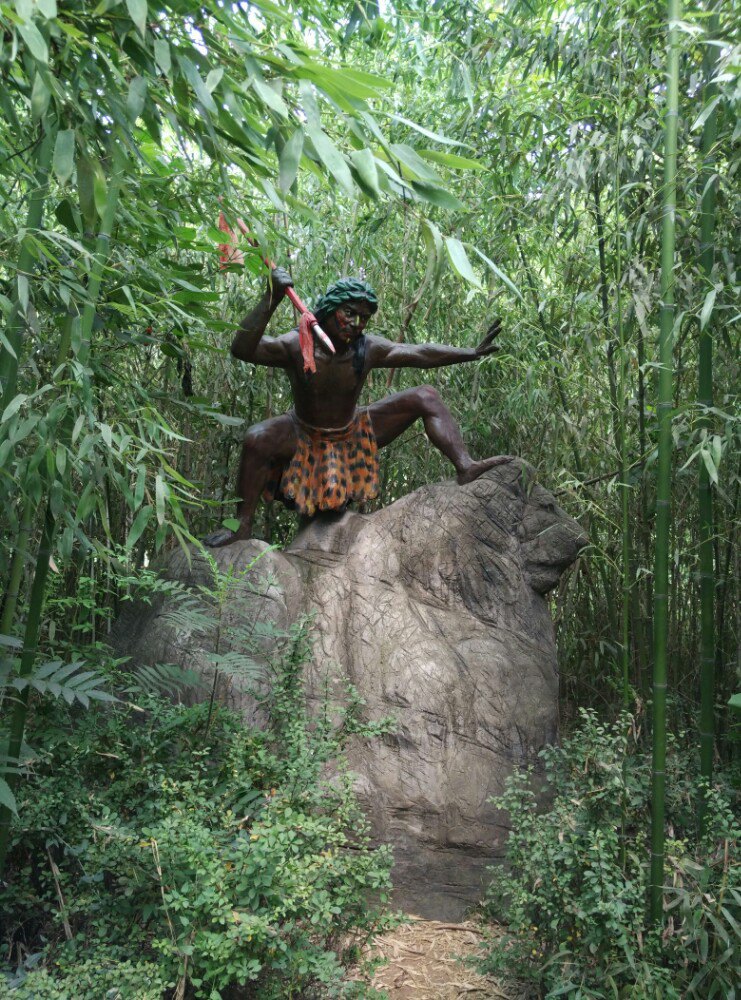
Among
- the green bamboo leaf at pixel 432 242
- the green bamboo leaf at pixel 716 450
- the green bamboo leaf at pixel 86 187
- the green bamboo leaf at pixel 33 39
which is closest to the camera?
the green bamboo leaf at pixel 33 39

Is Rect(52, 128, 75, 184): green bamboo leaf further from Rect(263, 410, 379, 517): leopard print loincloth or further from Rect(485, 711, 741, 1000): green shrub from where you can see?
Rect(263, 410, 379, 517): leopard print loincloth

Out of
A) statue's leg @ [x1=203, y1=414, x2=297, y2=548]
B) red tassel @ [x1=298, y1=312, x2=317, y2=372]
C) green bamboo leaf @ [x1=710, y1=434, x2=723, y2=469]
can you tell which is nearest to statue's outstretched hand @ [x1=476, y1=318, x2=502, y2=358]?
red tassel @ [x1=298, y1=312, x2=317, y2=372]

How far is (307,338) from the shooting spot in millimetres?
2977

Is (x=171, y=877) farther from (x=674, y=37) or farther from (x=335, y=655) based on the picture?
(x=674, y=37)

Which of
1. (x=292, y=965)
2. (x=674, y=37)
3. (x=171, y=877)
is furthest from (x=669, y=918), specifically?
(x=674, y=37)

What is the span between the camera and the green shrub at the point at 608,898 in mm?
2072

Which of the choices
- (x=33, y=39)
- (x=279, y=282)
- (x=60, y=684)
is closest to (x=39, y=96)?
(x=33, y=39)

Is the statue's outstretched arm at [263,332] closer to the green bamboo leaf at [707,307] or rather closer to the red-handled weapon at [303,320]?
the red-handled weapon at [303,320]

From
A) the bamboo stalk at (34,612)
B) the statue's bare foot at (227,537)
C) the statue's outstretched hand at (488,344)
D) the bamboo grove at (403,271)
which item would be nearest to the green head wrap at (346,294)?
the bamboo grove at (403,271)

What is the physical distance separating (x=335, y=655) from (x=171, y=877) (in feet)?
3.69

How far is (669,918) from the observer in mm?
2203

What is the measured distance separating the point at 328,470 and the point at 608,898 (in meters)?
1.74

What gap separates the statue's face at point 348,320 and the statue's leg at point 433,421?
0.31 m

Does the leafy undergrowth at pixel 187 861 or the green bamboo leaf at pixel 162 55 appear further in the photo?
the leafy undergrowth at pixel 187 861
